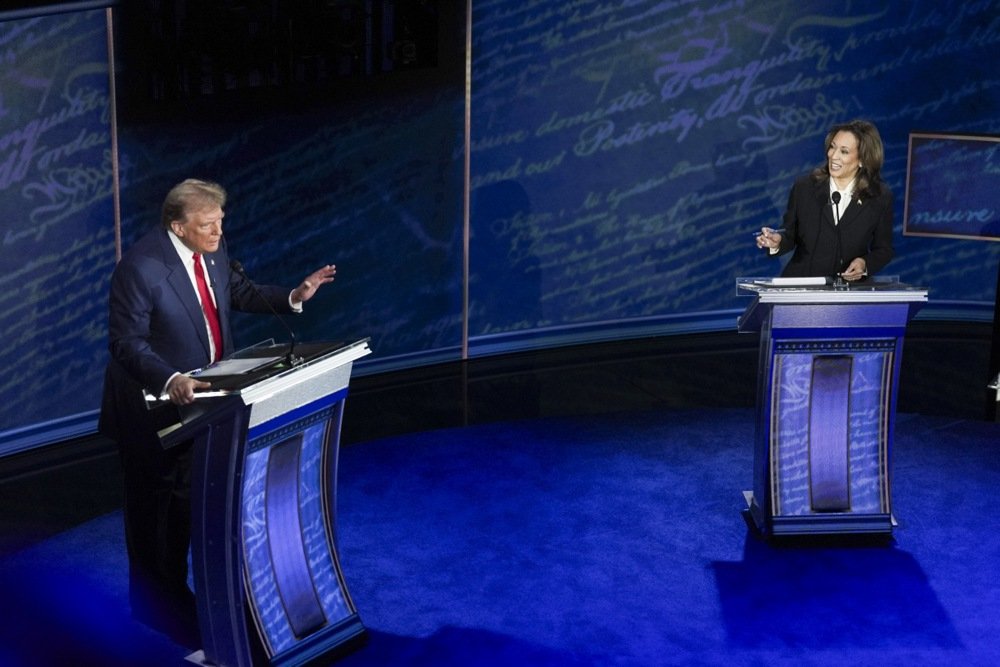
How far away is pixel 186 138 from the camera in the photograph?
604cm

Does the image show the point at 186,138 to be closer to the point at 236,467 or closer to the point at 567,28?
the point at 567,28

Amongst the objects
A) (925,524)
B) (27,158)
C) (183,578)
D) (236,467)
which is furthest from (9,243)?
(925,524)

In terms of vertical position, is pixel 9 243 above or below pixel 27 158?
below

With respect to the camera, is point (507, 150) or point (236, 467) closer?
point (236, 467)

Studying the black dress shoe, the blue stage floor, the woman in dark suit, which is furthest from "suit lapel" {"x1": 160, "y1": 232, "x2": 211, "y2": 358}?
the woman in dark suit

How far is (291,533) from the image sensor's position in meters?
3.72

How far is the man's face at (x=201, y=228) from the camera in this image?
3.68 meters

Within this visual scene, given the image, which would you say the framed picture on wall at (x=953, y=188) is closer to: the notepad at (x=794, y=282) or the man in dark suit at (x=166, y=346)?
the notepad at (x=794, y=282)

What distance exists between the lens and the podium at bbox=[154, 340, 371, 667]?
3.38 m

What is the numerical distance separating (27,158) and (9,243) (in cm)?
39

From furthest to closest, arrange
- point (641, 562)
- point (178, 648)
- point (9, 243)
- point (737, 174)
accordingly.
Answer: point (737, 174) → point (9, 243) → point (641, 562) → point (178, 648)

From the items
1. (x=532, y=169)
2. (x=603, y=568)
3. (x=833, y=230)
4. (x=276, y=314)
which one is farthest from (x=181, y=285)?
(x=532, y=169)

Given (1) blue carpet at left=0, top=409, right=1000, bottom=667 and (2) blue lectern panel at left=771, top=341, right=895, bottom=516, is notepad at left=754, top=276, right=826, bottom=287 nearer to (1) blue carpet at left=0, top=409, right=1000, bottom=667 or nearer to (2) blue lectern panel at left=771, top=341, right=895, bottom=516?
(2) blue lectern panel at left=771, top=341, right=895, bottom=516

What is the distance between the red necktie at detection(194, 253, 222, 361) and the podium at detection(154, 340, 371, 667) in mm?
227
